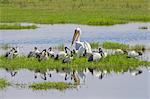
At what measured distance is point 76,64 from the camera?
620 inches

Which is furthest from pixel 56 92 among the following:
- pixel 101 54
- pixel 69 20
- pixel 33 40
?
pixel 69 20

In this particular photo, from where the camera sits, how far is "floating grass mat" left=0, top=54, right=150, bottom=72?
15.6m

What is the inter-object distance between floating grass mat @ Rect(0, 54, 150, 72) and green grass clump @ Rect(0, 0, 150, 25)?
14.4 m

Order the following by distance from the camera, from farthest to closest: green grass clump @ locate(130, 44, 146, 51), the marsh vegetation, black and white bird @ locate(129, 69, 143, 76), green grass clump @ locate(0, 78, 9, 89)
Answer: the marsh vegetation, green grass clump @ locate(130, 44, 146, 51), black and white bird @ locate(129, 69, 143, 76), green grass clump @ locate(0, 78, 9, 89)

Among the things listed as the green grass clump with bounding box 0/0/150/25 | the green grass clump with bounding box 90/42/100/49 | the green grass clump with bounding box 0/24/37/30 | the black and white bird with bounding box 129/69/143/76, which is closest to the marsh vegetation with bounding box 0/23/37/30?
the green grass clump with bounding box 0/24/37/30

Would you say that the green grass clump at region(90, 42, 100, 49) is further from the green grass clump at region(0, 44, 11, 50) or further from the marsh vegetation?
the marsh vegetation

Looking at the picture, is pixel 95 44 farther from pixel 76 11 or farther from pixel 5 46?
pixel 76 11

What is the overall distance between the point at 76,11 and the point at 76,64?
20001 mm

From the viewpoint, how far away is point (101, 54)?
16203 millimetres

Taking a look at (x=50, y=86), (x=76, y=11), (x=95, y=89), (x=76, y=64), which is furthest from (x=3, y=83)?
(x=76, y=11)

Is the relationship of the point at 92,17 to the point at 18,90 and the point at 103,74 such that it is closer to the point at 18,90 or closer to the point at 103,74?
the point at 103,74

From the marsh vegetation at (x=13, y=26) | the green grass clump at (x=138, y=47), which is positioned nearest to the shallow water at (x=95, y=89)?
the green grass clump at (x=138, y=47)

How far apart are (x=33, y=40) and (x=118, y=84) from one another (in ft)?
33.4

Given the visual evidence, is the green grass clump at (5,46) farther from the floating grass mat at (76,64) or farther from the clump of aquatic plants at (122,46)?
the floating grass mat at (76,64)
